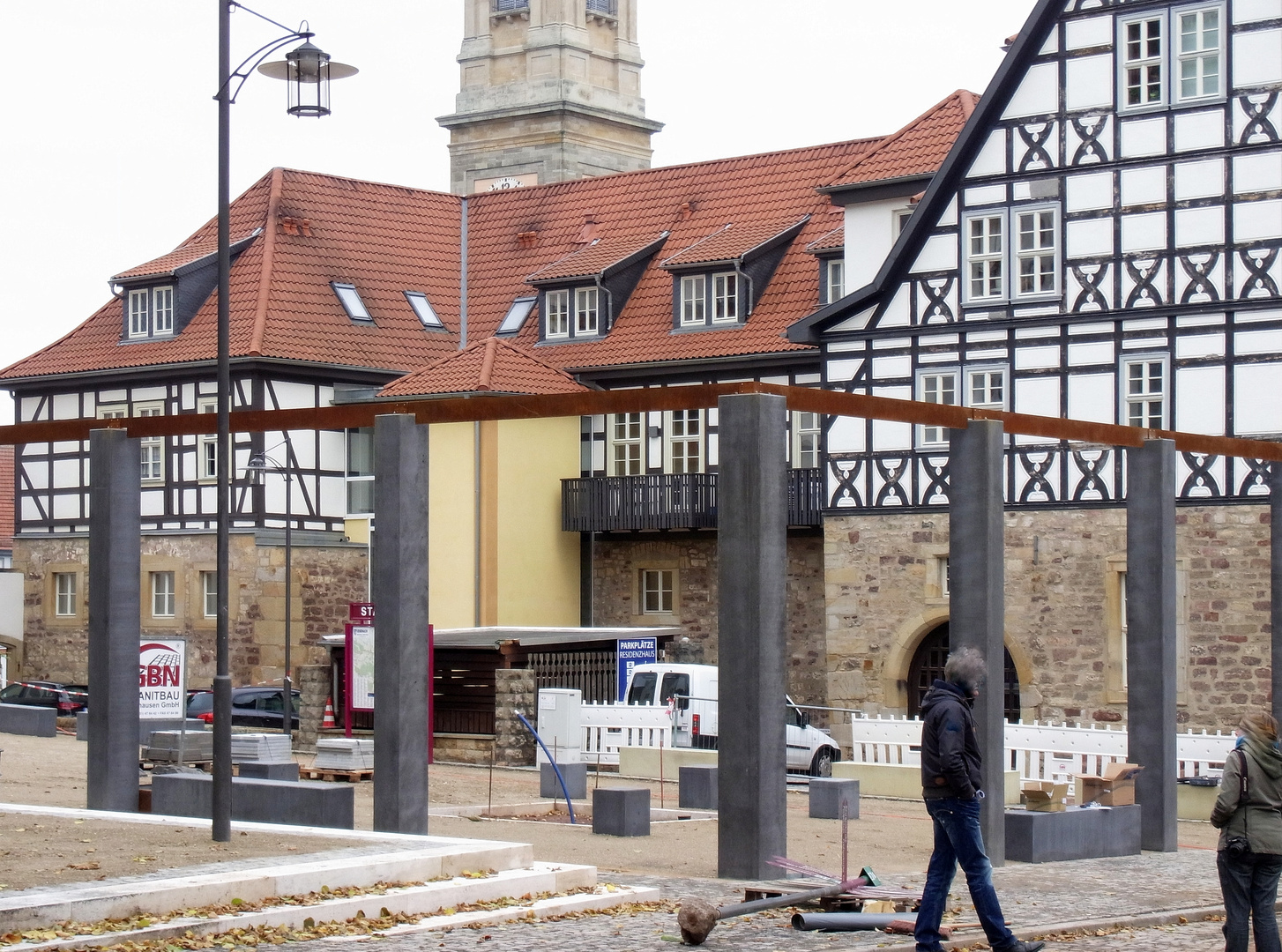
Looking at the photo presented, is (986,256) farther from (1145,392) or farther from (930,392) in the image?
(1145,392)

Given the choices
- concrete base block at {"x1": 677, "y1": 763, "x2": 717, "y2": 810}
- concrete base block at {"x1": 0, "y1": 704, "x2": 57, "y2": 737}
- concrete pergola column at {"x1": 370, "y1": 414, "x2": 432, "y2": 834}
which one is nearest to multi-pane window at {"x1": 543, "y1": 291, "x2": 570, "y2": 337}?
concrete base block at {"x1": 0, "y1": 704, "x2": 57, "y2": 737}

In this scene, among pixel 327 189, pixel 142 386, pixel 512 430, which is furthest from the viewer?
pixel 327 189

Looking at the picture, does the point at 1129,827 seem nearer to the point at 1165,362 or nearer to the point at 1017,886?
the point at 1017,886

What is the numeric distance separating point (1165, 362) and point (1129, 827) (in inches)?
535

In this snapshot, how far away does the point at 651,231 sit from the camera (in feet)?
145

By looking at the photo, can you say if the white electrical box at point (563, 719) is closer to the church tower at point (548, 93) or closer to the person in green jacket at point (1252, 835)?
the person in green jacket at point (1252, 835)

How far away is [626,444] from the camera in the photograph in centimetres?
4103

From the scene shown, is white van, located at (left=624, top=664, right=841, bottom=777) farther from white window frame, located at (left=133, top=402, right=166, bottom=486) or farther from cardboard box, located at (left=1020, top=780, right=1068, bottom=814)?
white window frame, located at (left=133, top=402, right=166, bottom=486)

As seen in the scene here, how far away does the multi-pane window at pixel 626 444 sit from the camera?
40.9 metres

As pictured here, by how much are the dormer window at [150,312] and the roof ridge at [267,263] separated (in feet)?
7.42

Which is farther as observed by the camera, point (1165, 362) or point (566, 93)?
point (566, 93)

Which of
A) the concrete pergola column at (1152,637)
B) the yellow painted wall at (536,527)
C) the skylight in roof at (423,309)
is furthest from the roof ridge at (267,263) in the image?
the concrete pergola column at (1152,637)

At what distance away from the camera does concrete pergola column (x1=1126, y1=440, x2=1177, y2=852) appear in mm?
19875

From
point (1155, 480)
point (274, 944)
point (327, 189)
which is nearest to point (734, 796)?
point (274, 944)
